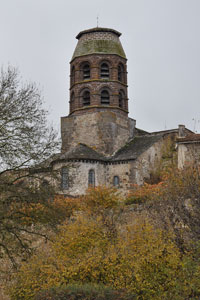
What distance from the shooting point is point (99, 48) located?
1576 inches

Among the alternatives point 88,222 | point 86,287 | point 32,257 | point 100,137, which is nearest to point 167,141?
point 100,137

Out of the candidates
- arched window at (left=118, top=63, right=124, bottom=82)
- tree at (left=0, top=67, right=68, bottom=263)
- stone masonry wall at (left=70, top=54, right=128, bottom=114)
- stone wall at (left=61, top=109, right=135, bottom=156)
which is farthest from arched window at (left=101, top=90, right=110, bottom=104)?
tree at (left=0, top=67, right=68, bottom=263)

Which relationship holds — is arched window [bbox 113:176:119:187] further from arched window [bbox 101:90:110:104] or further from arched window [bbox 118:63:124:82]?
arched window [bbox 118:63:124:82]

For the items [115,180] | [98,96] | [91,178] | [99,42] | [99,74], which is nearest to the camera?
[91,178]

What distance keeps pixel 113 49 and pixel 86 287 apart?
31580 millimetres

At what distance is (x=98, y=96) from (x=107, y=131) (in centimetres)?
336

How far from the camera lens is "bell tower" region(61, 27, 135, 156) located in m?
38.2

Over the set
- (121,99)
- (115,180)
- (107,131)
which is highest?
(121,99)

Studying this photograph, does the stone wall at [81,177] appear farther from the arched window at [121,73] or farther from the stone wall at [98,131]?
the arched window at [121,73]

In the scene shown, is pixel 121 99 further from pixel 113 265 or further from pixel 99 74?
pixel 113 265

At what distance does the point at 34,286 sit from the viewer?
14094 millimetres

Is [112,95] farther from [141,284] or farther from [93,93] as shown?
[141,284]

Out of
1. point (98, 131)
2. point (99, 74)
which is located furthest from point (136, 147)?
point (99, 74)

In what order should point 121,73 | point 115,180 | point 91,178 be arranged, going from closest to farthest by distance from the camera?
point 91,178, point 115,180, point 121,73
